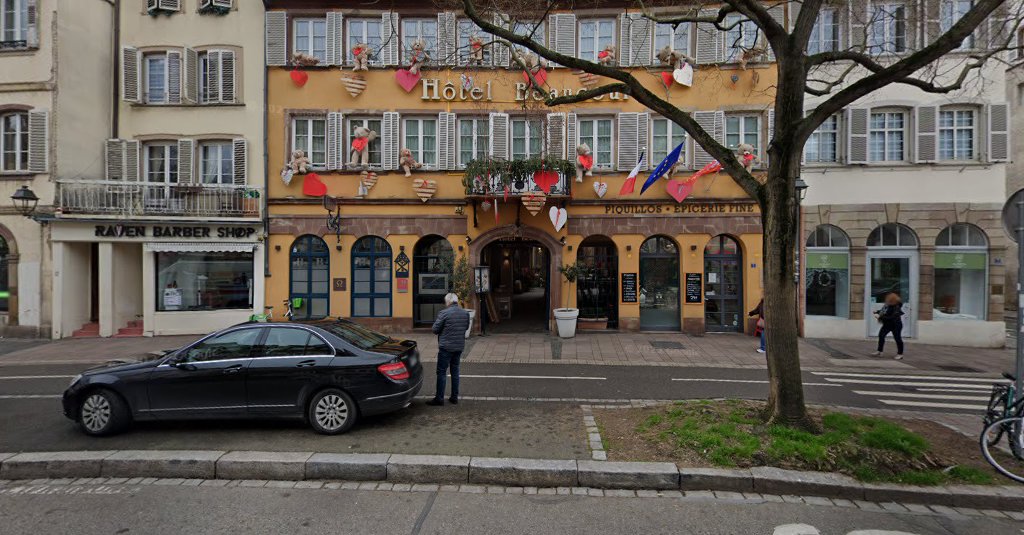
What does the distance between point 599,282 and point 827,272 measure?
7.35 meters

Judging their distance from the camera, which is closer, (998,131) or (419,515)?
(419,515)

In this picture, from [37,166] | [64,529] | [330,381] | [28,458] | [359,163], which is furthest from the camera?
[359,163]

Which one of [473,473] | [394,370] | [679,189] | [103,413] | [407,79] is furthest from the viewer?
[407,79]

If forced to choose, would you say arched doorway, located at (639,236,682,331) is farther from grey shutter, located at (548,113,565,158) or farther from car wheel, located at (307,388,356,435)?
car wheel, located at (307,388,356,435)

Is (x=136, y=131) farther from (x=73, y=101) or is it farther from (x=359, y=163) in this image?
(x=359, y=163)

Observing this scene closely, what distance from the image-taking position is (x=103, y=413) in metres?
5.88

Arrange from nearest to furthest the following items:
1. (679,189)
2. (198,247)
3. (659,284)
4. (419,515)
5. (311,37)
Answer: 1. (419,515)
2. (679,189)
3. (198,247)
4. (311,37)
5. (659,284)

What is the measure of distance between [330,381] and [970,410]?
33.3ft

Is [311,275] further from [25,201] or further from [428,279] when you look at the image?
[25,201]

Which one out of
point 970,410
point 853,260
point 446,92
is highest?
point 446,92

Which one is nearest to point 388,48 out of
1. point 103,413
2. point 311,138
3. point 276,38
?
point 276,38

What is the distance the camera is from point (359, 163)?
15.2 m

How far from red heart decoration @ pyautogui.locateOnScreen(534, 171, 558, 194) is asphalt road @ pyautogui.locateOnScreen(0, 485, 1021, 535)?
422 inches

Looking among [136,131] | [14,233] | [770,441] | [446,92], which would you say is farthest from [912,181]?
[14,233]
